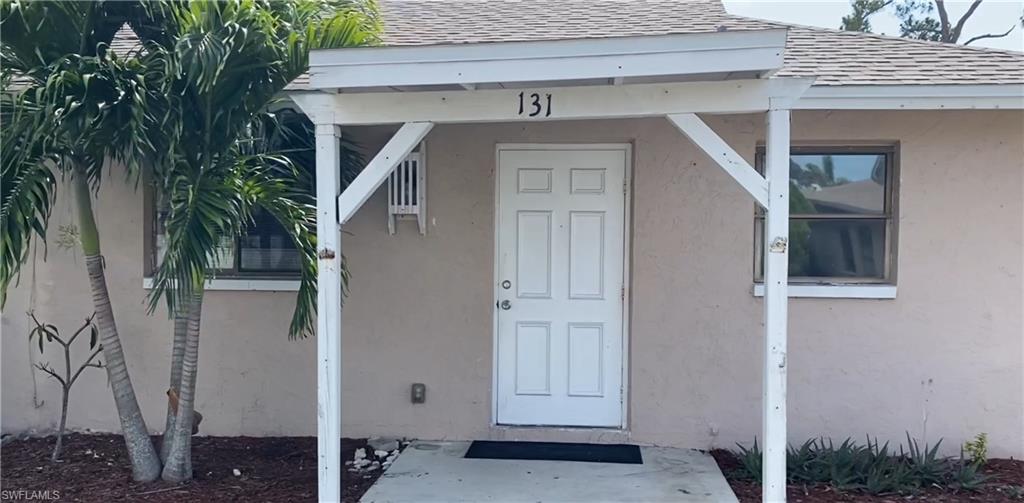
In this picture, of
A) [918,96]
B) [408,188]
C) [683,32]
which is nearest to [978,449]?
[918,96]

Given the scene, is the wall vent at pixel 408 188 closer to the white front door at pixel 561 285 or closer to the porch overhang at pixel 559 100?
the white front door at pixel 561 285

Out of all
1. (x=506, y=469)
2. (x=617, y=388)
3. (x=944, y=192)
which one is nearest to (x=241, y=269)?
(x=506, y=469)

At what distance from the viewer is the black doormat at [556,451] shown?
527 centimetres

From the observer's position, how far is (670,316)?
18.2 feet

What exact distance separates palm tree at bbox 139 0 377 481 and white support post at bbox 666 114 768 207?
7.07ft

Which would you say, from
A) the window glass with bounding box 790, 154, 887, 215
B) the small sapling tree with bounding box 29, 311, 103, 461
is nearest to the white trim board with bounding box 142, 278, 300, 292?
the small sapling tree with bounding box 29, 311, 103, 461

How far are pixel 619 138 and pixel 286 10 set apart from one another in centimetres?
251

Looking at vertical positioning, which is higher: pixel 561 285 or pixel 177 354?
pixel 561 285

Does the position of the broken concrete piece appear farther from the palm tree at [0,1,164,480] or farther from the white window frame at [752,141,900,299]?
the white window frame at [752,141,900,299]

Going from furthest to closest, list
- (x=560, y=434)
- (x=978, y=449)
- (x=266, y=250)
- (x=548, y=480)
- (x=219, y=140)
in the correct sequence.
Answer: (x=266, y=250) < (x=560, y=434) < (x=978, y=449) < (x=548, y=480) < (x=219, y=140)

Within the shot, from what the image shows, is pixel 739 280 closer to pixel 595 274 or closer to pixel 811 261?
pixel 811 261

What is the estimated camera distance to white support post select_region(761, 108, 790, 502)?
12.7 ft

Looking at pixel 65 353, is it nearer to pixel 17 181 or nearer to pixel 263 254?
pixel 263 254

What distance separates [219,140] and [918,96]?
14.7ft
